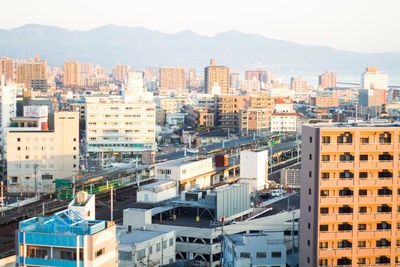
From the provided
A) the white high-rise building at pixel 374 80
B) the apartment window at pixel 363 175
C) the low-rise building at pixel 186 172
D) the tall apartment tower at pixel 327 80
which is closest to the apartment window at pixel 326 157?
the apartment window at pixel 363 175

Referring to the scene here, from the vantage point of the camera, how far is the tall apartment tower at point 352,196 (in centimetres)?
1580

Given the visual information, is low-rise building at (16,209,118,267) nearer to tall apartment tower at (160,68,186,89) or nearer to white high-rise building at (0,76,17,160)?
white high-rise building at (0,76,17,160)

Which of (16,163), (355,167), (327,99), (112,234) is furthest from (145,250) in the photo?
(327,99)

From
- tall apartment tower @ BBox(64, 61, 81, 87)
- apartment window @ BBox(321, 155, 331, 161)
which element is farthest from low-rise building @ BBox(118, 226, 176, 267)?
tall apartment tower @ BBox(64, 61, 81, 87)

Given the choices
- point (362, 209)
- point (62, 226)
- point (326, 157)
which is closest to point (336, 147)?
point (326, 157)

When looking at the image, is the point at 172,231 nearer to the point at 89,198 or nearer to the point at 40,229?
the point at 89,198

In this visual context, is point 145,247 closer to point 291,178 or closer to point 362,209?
point 362,209

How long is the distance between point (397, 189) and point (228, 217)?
19.7 ft

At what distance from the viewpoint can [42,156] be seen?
31.4 m

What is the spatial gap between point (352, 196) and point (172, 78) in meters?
129

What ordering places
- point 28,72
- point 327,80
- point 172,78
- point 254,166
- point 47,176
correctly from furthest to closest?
point 327,80
point 172,78
point 28,72
point 47,176
point 254,166

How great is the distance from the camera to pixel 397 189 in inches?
634

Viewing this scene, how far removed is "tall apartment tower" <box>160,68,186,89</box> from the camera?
143 meters

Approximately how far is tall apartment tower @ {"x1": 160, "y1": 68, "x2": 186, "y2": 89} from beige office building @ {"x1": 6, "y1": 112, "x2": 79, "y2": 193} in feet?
362
